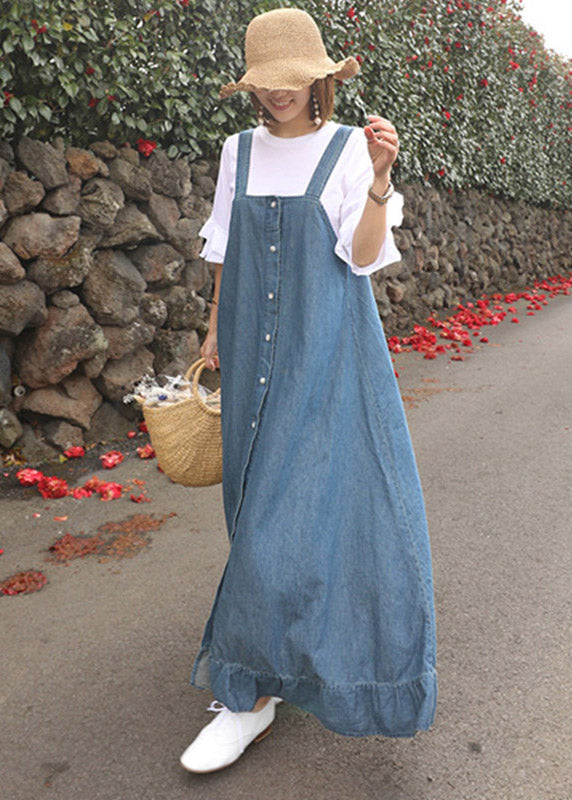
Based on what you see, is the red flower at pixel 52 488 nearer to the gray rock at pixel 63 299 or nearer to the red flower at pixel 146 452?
the red flower at pixel 146 452

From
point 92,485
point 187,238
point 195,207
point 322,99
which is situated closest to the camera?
point 322,99

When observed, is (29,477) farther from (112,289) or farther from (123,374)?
(112,289)

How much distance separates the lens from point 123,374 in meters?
5.13

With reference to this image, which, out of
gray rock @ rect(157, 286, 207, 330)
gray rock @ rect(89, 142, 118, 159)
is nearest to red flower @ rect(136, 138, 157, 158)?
gray rock @ rect(89, 142, 118, 159)

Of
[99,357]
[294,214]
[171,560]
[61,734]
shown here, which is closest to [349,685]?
[61,734]

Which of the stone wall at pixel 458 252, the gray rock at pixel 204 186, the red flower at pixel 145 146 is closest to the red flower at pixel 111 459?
the red flower at pixel 145 146

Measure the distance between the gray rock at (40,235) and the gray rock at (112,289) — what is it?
311 mm

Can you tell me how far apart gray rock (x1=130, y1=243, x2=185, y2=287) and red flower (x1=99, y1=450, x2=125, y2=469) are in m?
1.23

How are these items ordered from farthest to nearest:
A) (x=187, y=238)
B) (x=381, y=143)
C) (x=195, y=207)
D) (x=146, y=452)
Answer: (x=195, y=207), (x=187, y=238), (x=146, y=452), (x=381, y=143)

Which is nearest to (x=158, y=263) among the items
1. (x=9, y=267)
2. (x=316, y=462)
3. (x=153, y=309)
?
(x=153, y=309)

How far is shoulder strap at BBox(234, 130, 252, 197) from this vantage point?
2.23 meters

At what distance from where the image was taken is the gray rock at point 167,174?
528cm

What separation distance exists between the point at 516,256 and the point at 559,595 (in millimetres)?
10071

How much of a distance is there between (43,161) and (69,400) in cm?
136
